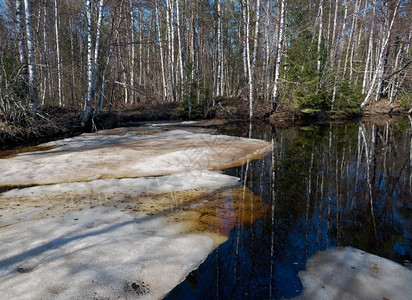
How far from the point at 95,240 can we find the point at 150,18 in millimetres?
26690

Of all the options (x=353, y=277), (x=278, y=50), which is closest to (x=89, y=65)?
(x=278, y=50)

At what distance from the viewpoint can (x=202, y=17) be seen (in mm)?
23719

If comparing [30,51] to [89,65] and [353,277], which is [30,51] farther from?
[353,277]

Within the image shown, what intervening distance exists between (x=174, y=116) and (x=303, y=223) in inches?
655

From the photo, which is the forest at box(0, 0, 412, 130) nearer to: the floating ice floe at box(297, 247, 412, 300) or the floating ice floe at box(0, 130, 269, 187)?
the floating ice floe at box(0, 130, 269, 187)

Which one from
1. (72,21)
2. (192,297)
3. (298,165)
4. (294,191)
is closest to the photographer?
(192,297)

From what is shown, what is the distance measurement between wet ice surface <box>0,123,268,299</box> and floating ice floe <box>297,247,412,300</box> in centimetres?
110

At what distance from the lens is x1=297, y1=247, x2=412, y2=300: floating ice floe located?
7.65 feet

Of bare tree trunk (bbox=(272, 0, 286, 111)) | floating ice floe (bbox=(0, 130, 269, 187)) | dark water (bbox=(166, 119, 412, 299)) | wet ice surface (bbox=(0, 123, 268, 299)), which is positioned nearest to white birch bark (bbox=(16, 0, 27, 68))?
floating ice floe (bbox=(0, 130, 269, 187))

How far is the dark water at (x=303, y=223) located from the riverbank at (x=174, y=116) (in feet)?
29.7

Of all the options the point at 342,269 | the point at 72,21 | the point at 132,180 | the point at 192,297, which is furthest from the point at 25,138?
the point at 72,21

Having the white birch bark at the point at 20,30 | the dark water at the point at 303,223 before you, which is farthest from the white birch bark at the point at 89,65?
the dark water at the point at 303,223

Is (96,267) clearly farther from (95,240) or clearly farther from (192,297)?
(192,297)

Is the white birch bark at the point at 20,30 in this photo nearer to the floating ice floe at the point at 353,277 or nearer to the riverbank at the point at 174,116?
the riverbank at the point at 174,116
